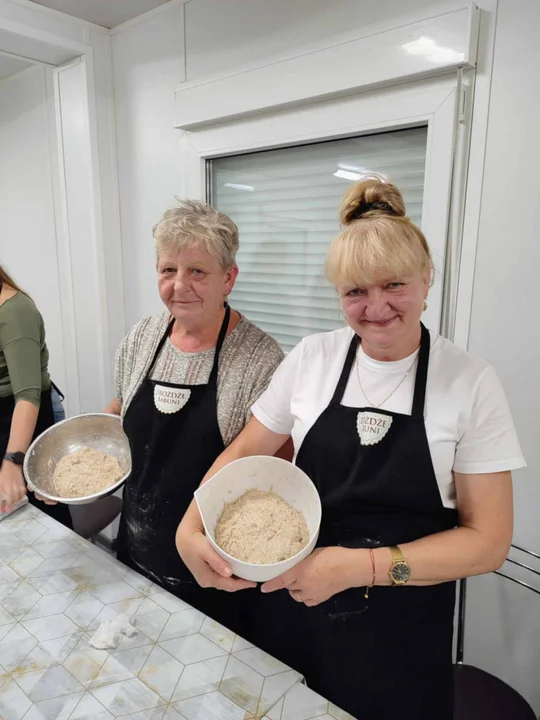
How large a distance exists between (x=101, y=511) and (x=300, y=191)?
1327 mm

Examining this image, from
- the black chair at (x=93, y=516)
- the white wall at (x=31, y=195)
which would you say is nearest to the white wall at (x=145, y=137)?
the white wall at (x=31, y=195)

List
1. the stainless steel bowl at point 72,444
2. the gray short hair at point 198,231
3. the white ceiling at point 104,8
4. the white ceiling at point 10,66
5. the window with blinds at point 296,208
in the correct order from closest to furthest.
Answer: the gray short hair at point 198,231
the stainless steel bowl at point 72,444
the window with blinds at point 296,208
the white ceiling at point 104,8
the white ceiling at point 10,66

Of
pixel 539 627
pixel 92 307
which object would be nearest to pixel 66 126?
pixel 92 307

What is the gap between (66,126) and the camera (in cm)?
230

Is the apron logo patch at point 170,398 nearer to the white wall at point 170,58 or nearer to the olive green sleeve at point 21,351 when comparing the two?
the olive green sleeve at point 21,351

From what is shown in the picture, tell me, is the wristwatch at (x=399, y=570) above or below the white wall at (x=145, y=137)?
below

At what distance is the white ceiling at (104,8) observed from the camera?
1933 millimetres

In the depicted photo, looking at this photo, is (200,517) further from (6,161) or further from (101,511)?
(6,161)

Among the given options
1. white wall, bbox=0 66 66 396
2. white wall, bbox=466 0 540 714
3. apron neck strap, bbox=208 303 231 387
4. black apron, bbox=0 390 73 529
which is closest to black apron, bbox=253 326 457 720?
apron neck strap, bbox=208 303 231 387

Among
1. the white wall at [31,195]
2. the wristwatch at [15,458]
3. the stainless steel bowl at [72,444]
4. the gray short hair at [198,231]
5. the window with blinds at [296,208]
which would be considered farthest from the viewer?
the white wall at [31,195]

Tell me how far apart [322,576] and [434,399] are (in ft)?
1.21

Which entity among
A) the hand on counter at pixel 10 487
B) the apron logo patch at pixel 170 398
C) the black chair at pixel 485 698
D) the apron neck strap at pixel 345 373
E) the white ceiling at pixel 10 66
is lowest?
the black chair at pixel 485 698

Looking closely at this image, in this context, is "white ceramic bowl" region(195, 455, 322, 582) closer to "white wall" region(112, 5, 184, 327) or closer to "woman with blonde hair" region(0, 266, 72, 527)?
"woman with blonde hair" region(0, 266, 72, 527)

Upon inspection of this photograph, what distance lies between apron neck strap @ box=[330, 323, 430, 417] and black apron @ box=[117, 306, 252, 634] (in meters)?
0.35
